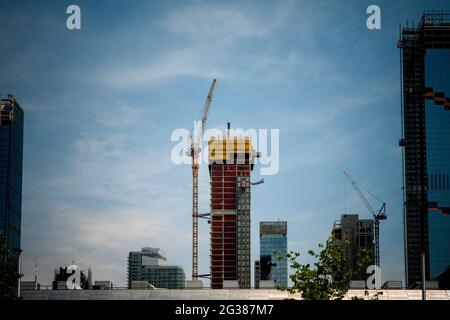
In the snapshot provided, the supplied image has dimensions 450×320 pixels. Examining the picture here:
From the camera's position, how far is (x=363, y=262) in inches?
3600

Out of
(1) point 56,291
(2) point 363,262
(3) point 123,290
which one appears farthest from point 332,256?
(1) point 56,291
